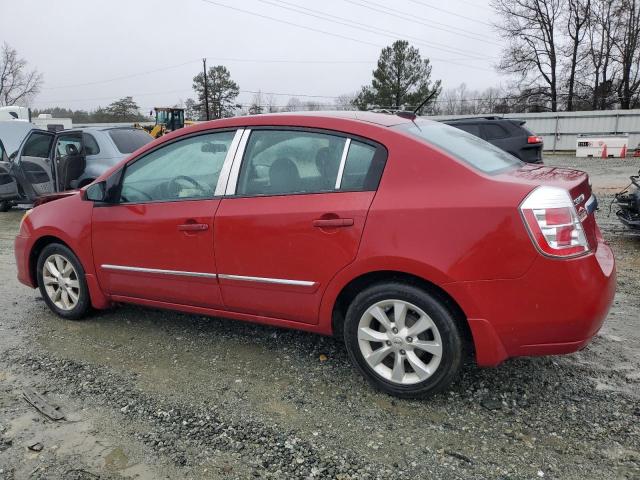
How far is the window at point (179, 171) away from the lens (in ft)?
11.6

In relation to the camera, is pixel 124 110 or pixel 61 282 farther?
pixel 124 110

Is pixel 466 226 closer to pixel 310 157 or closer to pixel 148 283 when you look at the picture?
pixel 310 157

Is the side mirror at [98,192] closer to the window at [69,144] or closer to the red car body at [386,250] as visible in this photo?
the red car body at [386,250]

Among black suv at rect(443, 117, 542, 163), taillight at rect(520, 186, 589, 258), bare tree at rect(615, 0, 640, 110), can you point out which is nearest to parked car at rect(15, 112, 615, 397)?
taillight at rect(520, 186, 589, 258)

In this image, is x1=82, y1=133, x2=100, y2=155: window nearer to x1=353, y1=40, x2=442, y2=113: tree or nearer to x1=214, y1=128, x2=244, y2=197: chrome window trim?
x1=214, y1=128, x2=244, y2=197: chrome window trim

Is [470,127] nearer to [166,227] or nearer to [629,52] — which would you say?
[166,227]

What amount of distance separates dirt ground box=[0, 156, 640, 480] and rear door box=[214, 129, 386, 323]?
0.49 metres

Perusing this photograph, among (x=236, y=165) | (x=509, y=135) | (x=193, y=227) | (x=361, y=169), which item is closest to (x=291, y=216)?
(x=361, y=169)

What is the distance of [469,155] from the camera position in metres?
3.07

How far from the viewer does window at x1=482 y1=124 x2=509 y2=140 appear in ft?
36.5

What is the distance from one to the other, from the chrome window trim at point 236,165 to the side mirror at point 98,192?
1167 mm

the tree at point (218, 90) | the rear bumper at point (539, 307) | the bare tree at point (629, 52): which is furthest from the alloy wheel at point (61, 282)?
the tree at point (218, 90)

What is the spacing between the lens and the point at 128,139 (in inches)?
379

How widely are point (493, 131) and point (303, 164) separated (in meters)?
9.05
